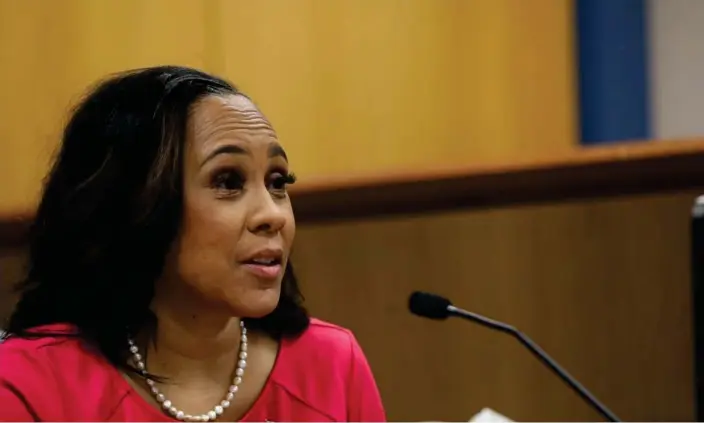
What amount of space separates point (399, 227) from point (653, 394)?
0.59 meters

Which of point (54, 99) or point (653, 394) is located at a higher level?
point (54, 99)

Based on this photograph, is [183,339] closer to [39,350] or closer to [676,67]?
[39,350]

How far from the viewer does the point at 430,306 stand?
1.15m

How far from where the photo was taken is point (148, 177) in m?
0.93

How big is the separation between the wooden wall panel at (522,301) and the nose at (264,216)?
87cm

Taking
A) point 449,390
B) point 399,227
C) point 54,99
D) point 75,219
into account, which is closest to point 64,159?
point 75,219

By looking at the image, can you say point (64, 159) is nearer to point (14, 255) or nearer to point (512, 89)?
point (14, 255)

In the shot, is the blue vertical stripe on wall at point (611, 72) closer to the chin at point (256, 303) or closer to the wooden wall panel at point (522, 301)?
the wooden wall panel at point (522, 301)

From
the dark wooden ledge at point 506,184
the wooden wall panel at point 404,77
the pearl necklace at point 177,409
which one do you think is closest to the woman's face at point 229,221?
the pearl necklace at point 177,409

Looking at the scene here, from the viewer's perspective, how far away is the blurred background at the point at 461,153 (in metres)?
1.60

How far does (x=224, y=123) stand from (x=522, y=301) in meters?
1.03

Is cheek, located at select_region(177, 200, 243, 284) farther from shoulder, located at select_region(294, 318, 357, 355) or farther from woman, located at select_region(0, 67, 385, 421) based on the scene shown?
shoulder, located at select_region(294, 318, 357, 355)

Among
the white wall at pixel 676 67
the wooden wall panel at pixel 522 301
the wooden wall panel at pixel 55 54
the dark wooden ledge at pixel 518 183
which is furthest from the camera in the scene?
the white wall at pixel 676 67

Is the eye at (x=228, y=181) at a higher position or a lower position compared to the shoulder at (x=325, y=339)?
higher
